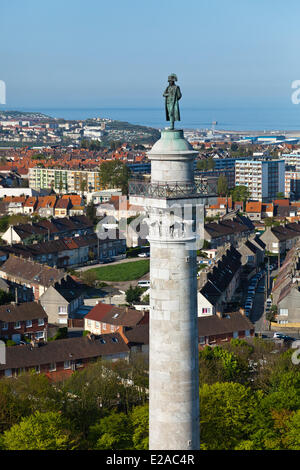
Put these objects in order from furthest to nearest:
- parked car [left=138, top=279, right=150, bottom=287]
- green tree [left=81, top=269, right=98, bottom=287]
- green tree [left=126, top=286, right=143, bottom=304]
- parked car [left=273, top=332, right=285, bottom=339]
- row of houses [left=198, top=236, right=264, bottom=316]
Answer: green tree [left=81, top=269, right=98, bottom=287] → parked car [left=138, top=279, right=150, bottom=287] → green tree [left=126, top=286, right=143, bottom=304] → row of houses [left=198, top=236, right=264, bottom=316] → parked car [left=273, top=332, right=285, bottom=339]

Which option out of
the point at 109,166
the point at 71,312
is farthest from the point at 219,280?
the point at 109,166

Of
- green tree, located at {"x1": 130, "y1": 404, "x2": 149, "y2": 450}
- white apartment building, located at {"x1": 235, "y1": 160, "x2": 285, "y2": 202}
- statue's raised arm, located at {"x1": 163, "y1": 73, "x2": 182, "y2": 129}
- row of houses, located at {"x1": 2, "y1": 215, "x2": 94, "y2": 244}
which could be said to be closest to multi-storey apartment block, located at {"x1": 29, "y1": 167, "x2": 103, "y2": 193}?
white apartment building, located at {"x1": 235, "y1": 160, "x2": 285, "y2": 202}

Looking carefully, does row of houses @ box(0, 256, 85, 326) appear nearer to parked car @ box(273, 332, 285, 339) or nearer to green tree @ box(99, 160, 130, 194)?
parked car @ box(273, 332, 285, 339)

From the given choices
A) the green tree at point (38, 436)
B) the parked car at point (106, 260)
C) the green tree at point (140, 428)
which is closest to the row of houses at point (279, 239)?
the parked car at point (106, 260)

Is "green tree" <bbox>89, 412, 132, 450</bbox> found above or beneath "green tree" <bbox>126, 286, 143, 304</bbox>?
above

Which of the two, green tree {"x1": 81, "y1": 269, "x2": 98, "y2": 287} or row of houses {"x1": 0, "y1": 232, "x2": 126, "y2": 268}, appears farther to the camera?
row of houses {"x1": 0, "y1": 232, "x2": 126, "y2": 268}

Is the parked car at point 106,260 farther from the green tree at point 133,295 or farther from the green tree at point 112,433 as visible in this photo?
the green tree at point 112,433
